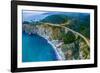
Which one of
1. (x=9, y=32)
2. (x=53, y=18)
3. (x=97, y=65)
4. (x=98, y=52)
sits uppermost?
(x=53, y=18)

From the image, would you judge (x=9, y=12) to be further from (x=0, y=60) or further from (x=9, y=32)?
(x=0, y=60)

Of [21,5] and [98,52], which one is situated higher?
[21,5]

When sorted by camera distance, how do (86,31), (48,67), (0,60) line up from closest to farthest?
(0,60) → (48,67) → (86,31)

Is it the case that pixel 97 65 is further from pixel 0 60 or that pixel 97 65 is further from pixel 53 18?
pixel 0 60

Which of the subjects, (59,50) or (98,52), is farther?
(98,52)

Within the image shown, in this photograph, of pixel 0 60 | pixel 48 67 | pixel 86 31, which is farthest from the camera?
pixel 86 31

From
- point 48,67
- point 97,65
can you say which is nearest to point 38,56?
point 48,67
